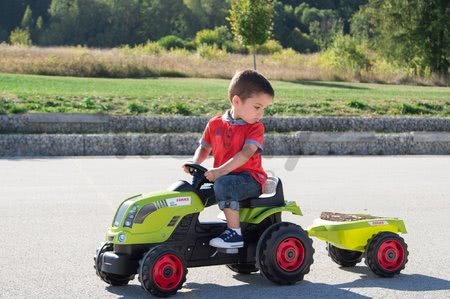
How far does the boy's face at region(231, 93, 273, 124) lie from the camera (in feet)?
19.0

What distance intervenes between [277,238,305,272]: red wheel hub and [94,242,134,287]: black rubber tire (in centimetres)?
96

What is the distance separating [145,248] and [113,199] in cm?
509

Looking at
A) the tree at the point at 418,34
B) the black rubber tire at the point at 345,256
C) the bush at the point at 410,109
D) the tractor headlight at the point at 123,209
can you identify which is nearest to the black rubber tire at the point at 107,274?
the tractor headlight at the point at 123,209

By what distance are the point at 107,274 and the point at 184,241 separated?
53cm

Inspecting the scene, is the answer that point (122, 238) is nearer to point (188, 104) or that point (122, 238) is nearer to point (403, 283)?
point (403, 283)

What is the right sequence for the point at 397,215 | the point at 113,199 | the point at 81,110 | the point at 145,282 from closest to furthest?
the point at 145,282 → the point at 397,215 → the point at 113,199 → the point at 81,110

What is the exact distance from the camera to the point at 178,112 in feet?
66.0

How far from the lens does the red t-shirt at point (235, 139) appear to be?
5789 mm

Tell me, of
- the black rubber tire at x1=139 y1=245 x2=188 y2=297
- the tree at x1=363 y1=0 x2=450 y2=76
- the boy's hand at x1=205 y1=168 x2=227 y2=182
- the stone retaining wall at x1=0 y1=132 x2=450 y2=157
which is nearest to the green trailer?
the boy's hand at x1=205 y1=168 x2=227 y2=182

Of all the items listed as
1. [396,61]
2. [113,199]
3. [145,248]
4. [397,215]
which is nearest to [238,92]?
Result: [145,248]

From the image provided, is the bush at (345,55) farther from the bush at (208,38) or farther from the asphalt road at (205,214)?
the bush at (208,38)

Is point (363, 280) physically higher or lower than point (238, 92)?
lower

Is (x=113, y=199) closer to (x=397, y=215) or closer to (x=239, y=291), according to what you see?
(x=397, y=215)

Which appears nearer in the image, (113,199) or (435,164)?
(113,199)
